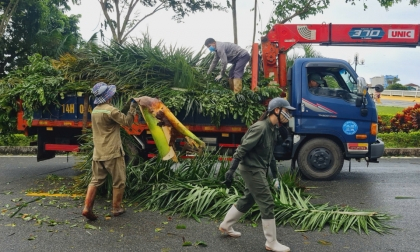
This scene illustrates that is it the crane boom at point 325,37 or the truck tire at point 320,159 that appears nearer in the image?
the truck tire at point 320,159

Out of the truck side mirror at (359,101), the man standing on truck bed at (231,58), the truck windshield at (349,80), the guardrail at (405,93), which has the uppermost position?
the guardrail at (405,93)

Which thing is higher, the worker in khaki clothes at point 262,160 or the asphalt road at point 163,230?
the worker in khaki clothes at point 262,160

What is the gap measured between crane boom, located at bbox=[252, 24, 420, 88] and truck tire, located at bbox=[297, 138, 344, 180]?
1.44 m

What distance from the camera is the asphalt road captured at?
5.11 m

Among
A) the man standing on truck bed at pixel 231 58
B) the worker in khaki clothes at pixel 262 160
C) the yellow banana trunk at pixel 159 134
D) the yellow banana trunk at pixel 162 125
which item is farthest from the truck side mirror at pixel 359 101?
the worker in khaki clothes at pixel 262 160

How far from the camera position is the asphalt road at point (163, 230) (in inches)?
A: 201

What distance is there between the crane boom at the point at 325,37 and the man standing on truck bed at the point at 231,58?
69 centimetres

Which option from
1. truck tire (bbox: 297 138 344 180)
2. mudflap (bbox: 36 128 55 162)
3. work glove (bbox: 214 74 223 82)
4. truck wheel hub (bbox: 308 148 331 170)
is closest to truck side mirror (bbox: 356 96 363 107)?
truck tire (bbox: 297 138 344 180)

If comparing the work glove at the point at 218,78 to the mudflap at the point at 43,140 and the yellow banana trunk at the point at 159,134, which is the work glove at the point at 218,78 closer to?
the yellow banana trunk at the point at 159,134

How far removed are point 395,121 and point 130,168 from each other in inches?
404

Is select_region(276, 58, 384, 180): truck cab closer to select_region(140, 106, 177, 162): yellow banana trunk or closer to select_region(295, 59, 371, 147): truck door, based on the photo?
select_region(295, 59, 371, 147): truck door

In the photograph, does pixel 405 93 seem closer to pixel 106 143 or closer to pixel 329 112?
pixel 329 112

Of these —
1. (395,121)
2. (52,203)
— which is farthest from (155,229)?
(395,121)

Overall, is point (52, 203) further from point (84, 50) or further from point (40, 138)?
point (84, 50)
